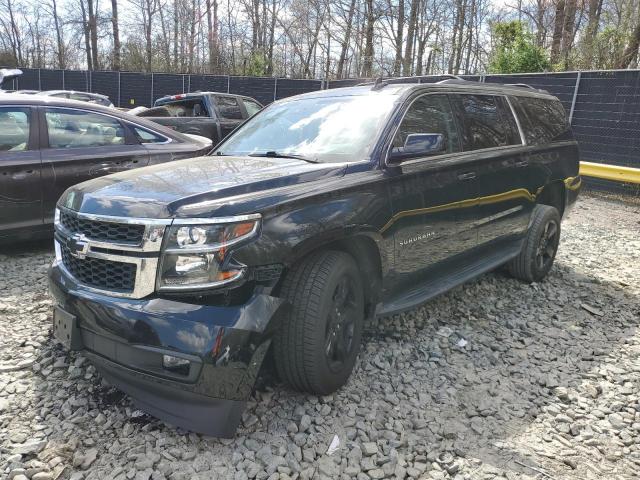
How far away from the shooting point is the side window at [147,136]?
229 inches

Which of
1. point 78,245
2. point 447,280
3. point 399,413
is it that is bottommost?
point 399,413

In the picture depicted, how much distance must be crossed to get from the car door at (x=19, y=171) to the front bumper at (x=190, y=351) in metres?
3.04

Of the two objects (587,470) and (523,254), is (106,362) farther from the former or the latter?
(523,254)

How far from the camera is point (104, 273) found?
8.50ft

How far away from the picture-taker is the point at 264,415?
112 inches

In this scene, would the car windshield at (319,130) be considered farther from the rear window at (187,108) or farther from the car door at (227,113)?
the rear window at (187,108)

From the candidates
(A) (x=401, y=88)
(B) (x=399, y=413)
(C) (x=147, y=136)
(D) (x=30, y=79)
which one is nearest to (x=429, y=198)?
(A) (x=401, y=88)

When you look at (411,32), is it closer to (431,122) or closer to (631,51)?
(631,51)

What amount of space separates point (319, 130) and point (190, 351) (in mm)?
1891

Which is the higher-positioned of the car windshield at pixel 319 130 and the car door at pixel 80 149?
the car windshield at pixel 319 130

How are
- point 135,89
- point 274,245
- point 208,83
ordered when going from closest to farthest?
point 274,245
point 208,83
point 135,89

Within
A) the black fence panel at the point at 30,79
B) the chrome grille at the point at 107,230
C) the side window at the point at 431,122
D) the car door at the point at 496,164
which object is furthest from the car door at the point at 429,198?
the black fence panel at the point at 30,79

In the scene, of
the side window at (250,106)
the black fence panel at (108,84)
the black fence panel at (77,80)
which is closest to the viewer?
the side window at (250,106)

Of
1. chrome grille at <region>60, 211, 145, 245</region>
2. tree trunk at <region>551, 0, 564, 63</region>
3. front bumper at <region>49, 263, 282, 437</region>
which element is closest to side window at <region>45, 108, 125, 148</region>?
chrome grille at <region>60, 211, 145, 245</region>
